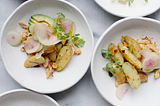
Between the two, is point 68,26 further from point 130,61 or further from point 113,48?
point 130,61

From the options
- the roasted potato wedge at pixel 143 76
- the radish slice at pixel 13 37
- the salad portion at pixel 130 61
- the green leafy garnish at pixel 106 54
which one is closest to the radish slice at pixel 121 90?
the salad portion at pixel 130 61

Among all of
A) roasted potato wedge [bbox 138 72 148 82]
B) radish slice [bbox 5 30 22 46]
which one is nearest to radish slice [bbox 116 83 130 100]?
roasted potato wedge [bbox 138 72 148 82]

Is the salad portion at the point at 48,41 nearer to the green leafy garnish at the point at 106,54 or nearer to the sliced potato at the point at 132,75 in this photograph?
the green leafy garnish at the point at 106,54

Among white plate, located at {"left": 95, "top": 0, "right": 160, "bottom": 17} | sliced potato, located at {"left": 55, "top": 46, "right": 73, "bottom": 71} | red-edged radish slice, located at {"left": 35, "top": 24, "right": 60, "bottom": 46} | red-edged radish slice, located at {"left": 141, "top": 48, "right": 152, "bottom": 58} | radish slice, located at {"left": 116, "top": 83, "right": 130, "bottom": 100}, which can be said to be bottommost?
radish slice, located at {"left": 116, "top": 83, "right": 130, "bottom": 100}

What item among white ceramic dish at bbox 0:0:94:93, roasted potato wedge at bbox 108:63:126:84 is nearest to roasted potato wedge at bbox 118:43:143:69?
roasted potato wedge at bbox 108:63:126:84

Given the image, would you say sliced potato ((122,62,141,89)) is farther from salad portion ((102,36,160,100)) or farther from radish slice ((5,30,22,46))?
radish slice ((5,30,22,46))

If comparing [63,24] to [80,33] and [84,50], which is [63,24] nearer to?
[80,33]

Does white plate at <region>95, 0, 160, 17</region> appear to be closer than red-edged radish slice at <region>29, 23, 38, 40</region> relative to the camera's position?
No

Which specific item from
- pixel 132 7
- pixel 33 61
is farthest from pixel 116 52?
pixel 33 61

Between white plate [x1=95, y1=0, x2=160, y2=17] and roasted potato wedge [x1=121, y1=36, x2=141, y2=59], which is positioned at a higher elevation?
white plate [x1=95, y1=0, x2=160, y2=17]
